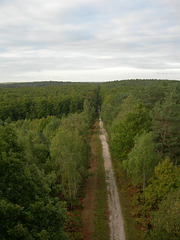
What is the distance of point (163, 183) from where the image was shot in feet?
53.0

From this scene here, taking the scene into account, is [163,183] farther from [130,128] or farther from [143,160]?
[130,128]

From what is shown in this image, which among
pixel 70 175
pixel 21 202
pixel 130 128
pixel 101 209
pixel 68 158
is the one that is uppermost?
pixel 130 128

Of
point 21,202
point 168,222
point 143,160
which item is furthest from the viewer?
point 143,160

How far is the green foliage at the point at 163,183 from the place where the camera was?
15.9 m

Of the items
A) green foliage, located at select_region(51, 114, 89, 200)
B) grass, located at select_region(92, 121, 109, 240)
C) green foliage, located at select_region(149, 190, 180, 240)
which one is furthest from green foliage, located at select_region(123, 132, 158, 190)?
green foliage, located at select_region(149, 190, 180, 240)

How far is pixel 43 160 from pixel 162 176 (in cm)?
1341

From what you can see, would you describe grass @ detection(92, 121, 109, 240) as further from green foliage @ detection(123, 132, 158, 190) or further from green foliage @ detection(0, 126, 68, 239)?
green foliage @ detection(0, 126, 68, 239)

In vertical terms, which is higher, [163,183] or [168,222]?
[163,183]

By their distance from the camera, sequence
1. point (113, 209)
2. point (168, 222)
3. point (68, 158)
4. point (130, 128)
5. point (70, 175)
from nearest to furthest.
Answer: point (168, 222)
point (68, 158)
point (70, 175)
point (113, 209)
point (130, 128)

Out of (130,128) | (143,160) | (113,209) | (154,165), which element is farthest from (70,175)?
(130,128)

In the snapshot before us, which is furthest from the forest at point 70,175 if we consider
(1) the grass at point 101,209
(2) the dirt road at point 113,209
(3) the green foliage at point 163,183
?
(1) the grass at point 101,209

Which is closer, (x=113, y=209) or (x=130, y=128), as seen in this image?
(x=113, y=209)

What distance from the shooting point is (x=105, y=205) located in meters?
22.4

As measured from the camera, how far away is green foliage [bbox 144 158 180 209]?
15.9 metres
